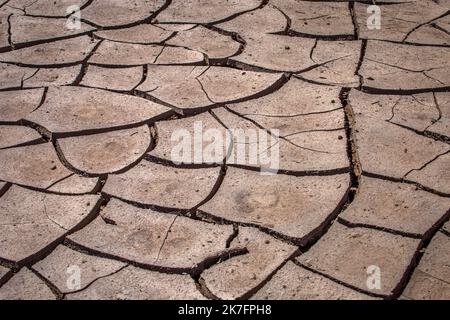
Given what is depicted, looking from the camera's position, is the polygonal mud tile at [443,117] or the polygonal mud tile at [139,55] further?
the polygonal mud tile at [139,55]

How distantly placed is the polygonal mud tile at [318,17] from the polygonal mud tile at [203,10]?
0.74 feet

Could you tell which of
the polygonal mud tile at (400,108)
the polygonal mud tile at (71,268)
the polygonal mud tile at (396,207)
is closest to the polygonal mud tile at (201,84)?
the polygonal mud tile at (400,108)

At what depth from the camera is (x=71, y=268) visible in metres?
2.36

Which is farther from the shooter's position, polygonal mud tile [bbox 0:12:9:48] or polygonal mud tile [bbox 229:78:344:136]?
polygonal mud tile [bbox 0:12:9:48]

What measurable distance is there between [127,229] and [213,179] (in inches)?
17.0

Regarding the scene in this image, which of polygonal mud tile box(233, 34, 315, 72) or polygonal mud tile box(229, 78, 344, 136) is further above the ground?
polygonal mud tile box(233, 34, 315, 72)

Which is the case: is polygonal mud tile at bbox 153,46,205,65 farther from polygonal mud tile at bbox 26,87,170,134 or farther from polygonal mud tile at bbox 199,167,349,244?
polygonal mud tile at bbox 199,167,349,244

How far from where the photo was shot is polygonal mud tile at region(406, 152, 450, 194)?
2.67 m

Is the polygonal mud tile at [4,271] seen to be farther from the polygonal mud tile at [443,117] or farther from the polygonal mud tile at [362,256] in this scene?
the polygonal mud tile at [443,117]

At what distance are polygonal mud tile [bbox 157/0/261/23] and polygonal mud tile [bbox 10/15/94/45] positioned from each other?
50cm

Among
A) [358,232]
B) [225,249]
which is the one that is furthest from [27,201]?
[358,232]

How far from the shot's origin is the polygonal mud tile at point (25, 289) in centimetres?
227

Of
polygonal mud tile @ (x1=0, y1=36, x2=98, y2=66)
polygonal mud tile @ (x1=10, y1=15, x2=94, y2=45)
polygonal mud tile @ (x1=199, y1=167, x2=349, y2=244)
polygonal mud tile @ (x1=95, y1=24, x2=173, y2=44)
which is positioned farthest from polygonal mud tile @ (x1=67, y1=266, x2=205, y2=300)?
polygonal mud tile @ (x1=10, y1=15, x2=94, y2=45)

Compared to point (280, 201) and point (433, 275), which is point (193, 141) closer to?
point (280, 201)
